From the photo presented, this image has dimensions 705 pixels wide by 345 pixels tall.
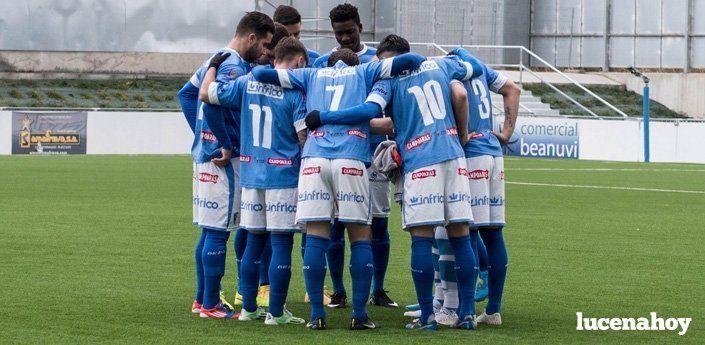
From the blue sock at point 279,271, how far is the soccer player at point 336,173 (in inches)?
6.4

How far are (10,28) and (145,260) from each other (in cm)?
3817

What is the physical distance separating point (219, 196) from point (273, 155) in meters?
0.66

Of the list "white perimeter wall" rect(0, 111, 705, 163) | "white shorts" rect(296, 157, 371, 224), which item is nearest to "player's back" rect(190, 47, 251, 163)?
"white shorts" rect(296, 157, 371, 224)

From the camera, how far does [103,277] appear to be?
11508 mm

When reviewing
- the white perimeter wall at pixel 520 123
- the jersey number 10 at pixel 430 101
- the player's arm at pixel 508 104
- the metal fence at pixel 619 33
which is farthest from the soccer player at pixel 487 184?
the metal fence at pixel 619 33

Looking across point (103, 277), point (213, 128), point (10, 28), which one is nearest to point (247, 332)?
point (213, 128)

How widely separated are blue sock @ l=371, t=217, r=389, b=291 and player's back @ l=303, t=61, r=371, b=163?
5.57 ft

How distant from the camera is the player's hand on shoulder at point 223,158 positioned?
945 centimetres

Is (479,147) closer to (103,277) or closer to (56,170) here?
(103,277)

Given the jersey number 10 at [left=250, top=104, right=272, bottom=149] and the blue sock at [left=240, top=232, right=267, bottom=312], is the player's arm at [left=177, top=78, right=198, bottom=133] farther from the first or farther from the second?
the blue sock at [left=240, top=232, right=267, bottom=312]

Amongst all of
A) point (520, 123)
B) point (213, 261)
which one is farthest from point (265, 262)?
point (520, 123)

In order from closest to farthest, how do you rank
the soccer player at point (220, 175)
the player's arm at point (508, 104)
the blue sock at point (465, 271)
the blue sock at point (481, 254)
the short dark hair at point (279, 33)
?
the blue sock at point (465, 271) → the soccer player at point (220, 175) → the player's arm at point (508, 104) → the blue sock at point (481, 254) → the short dark hair at point (279, 33)

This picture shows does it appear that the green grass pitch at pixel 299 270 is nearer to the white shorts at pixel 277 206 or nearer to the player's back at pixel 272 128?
the white shorts at pixel 277 206

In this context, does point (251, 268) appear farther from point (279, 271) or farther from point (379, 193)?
point (379, 193)
